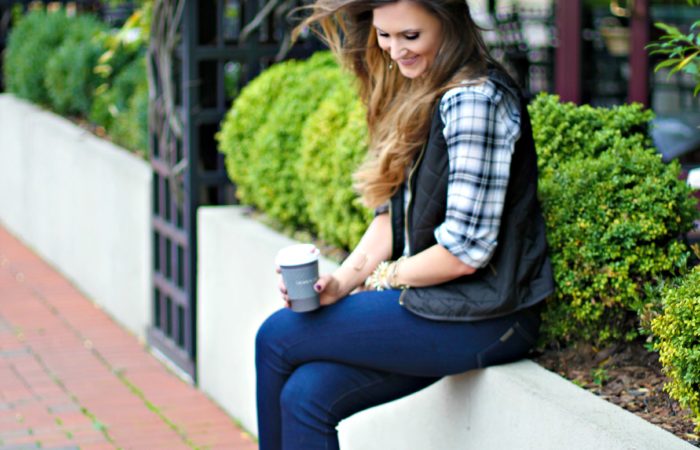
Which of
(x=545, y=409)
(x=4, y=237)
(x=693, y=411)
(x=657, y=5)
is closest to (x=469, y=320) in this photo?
(x=545, y=409)

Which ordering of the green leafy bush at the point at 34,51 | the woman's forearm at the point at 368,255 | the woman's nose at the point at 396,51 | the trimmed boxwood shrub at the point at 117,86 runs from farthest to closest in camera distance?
the green leafy bush at the point at 34,51 → the trimmed boxwood shrub at the point at 117,86 → the woman's forearm at the point at 368,255 → the woman's nose at the point at 396,51

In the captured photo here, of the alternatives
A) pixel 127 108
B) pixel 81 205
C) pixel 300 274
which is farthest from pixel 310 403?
pixel 127 108

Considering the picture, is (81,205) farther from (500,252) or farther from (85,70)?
(500,252)

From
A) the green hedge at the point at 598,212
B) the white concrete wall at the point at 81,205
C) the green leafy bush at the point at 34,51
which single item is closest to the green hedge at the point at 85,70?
the green leafy bush at the point at 34,51

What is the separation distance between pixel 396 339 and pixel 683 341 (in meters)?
0.83

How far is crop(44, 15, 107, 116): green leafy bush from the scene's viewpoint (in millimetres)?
8602

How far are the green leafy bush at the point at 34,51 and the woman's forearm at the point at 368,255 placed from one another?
6.41 meters

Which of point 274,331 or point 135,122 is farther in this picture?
point 135,122

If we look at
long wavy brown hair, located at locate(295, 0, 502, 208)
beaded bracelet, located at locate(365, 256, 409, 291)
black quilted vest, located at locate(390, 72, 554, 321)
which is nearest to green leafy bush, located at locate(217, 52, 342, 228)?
long wavy brown hair, located at locate(295, 0, 502, 208)

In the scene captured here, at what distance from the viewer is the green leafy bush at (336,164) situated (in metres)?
4.54

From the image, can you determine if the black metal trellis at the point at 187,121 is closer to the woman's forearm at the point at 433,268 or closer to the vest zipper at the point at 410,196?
the vest zipper at the point at 410,196

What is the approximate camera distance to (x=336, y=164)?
4.61m

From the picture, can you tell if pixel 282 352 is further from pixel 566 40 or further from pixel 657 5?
pixel 657 5

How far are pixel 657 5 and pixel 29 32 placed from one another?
16.5 ft
